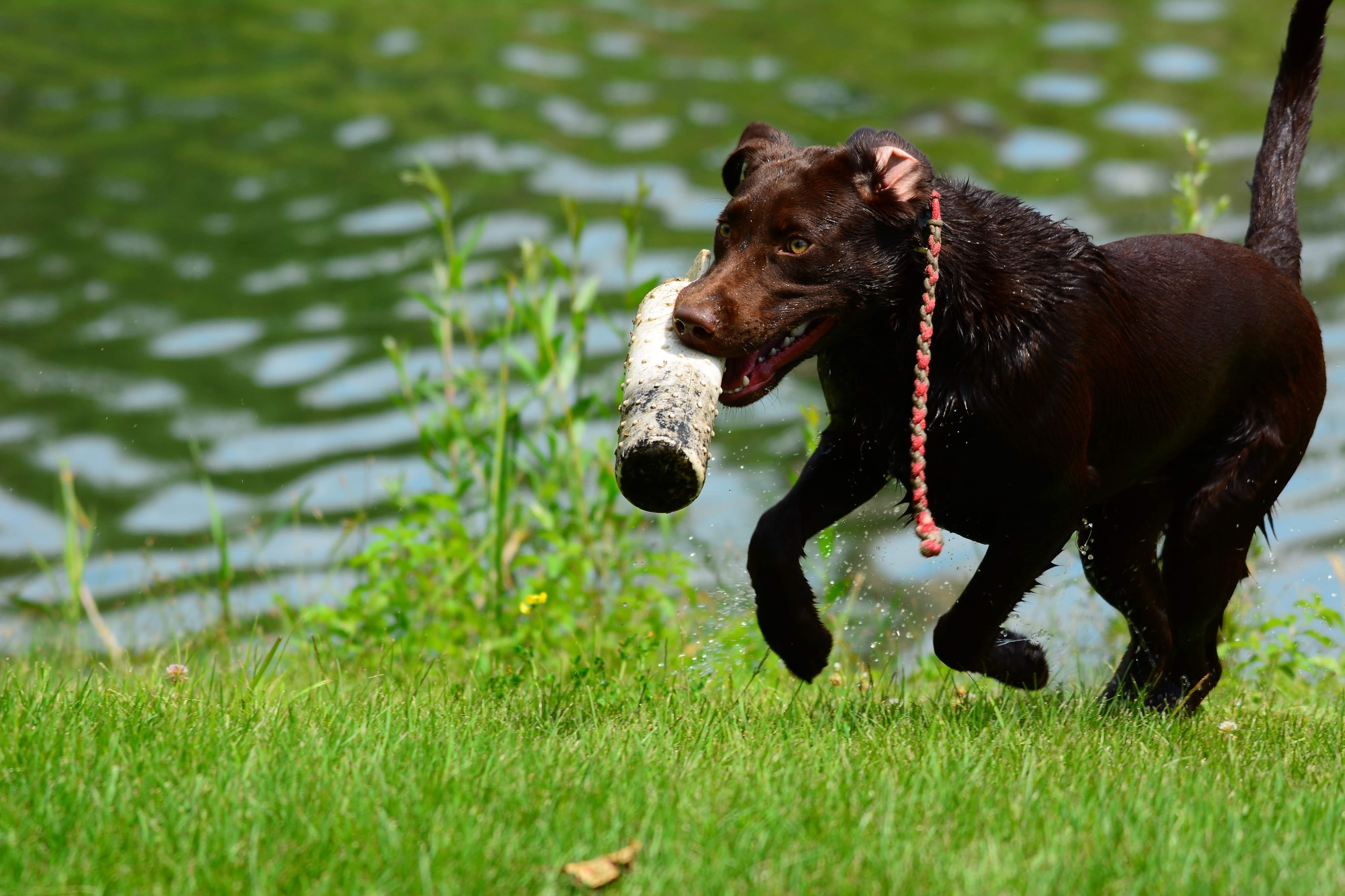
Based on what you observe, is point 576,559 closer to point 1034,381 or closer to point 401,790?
point 1034,381

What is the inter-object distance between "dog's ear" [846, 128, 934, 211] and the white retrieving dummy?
0.66 metres

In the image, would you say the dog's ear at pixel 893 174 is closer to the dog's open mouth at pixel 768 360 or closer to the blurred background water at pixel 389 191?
the dog's open mouth at pixel 768 360

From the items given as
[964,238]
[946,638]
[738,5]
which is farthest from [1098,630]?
[738,5]

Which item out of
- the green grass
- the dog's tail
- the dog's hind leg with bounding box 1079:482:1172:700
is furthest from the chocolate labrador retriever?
the green grass

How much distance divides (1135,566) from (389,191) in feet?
28.7

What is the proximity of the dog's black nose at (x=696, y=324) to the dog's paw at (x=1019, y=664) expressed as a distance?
142 cm

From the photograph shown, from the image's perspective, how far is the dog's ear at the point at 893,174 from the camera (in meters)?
4.03

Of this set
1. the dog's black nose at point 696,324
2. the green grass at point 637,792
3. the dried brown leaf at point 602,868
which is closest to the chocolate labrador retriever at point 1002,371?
the dog's black nose at point 696,324

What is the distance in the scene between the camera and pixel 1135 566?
17.1ft

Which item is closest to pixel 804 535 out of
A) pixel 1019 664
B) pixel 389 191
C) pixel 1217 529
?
pixel 1019 664

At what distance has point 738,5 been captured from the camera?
17.2 m

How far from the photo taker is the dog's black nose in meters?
3.86

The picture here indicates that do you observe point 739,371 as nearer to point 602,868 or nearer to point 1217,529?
point 602,868

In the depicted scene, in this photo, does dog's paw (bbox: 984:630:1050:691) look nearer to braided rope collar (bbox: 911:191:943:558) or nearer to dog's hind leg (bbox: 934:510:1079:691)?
dog's hind leg (bbox: 934:510:1079:691)
